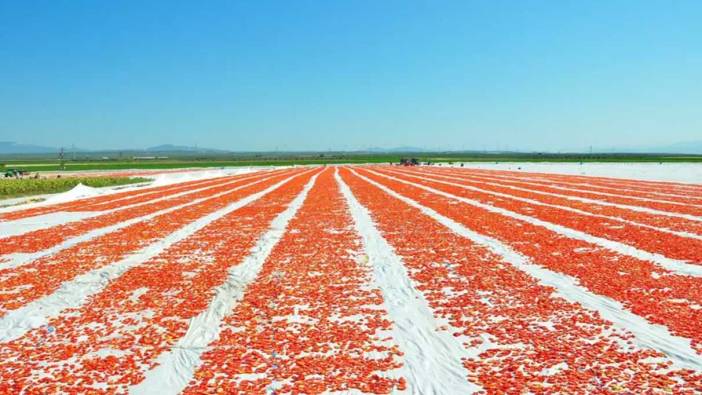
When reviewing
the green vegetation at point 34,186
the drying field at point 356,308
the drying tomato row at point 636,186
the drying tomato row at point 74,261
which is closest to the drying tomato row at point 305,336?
the drying field at point 356,308

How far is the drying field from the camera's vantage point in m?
4.91

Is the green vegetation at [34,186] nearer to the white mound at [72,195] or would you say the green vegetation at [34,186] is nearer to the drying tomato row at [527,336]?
the white mound at [72,195]

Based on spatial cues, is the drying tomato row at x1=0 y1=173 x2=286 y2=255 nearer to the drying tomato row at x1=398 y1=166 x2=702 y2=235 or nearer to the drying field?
the drying field

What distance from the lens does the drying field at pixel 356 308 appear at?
16.1 ft

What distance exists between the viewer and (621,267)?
9.25m

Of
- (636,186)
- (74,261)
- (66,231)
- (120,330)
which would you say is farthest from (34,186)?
(636,186)

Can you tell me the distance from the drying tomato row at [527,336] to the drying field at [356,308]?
1.0 inches

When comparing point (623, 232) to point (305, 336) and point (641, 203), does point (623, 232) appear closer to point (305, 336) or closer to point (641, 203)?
point (641, 203)

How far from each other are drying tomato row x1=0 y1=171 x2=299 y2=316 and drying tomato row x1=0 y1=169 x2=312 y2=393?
1052 mm

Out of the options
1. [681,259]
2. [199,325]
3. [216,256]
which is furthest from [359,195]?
[199,325]

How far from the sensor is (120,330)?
633 cm

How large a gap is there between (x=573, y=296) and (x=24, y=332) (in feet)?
26.3

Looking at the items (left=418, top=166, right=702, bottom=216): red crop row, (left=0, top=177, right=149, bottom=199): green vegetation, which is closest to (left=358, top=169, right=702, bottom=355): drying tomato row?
(left=418, top=166, right=702, bottom=216): red crop row

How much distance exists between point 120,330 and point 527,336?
5.33 m
